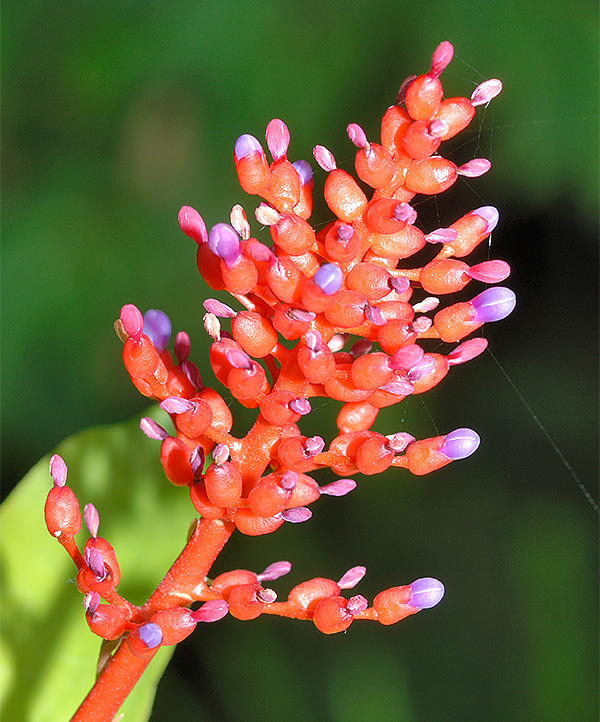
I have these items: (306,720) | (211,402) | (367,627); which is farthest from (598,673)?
(211,402)

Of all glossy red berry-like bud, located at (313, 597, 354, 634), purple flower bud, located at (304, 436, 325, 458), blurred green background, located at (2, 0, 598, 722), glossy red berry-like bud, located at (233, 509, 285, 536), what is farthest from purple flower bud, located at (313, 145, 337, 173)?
blurred green background, located at (2, 0, 598, 722)

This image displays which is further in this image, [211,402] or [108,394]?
[108,394]

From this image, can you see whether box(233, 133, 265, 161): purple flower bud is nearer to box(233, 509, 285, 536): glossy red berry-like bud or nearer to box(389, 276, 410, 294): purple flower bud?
box(389, 276, 410, 294): purple flower bud

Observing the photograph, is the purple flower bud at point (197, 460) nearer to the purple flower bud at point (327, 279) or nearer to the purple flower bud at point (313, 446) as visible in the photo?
the purple flower bud at point (313, 446)

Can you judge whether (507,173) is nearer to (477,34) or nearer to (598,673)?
(477,34)

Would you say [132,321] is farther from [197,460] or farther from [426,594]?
[426,594]

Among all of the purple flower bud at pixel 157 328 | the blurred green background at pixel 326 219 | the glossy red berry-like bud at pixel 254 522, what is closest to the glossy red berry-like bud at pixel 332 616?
the glossy red berry-like bud at pixel 254 522
